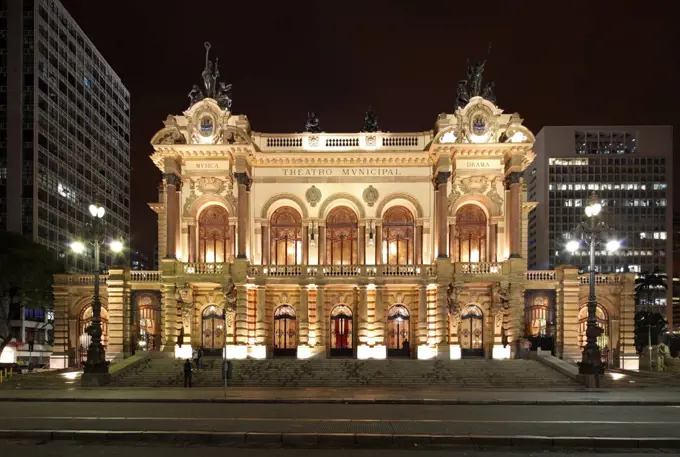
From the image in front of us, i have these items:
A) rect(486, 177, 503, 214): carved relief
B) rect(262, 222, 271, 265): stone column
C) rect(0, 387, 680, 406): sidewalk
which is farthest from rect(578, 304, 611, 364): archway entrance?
rect(262, 222, 271, 265): stone column

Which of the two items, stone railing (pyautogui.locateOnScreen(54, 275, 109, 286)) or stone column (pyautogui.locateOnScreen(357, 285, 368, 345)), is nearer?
stone column (pyautogui.locateOnScreen(357, 285, 368, 345))

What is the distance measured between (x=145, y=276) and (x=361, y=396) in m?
21.0

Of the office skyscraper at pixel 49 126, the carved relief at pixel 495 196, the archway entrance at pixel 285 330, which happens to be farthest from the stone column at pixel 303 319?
the office skyscraper at pixel 49 126

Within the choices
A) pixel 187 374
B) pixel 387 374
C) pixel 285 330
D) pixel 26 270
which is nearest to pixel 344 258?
pixel 285 330

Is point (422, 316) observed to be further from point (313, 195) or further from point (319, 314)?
point (313, 195)

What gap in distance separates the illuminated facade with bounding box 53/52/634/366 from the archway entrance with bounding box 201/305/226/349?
0.24 ft

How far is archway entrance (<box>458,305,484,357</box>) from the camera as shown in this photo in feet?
138

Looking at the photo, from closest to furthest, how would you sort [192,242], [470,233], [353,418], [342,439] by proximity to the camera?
1. [342,439]
2. [353,418]
3. [192,242]
4. [470,233]

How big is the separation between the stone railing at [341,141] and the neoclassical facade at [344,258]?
3.6 inches

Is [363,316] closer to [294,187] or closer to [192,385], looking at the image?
[294,187]

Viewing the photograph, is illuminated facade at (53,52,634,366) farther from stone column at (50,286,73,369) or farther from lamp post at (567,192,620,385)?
lamp post at (567,192,620,385)

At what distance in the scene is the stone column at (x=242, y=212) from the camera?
4131cm

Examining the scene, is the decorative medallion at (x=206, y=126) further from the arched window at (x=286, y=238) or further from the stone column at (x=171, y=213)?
the arched window at (x=286, y=238)

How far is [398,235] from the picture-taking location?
44.2m
